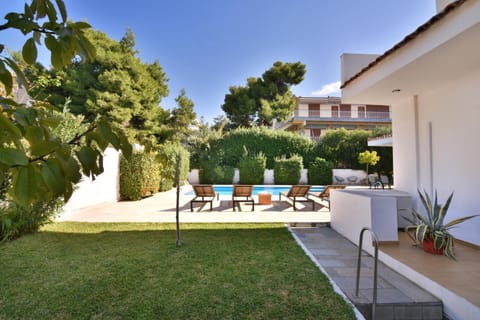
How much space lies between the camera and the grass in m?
3.38

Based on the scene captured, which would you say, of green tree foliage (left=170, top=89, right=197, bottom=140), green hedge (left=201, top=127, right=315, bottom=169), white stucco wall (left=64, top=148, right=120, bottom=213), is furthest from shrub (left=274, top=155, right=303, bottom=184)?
white stucco wall (left=64, top=148, right=120, bottom=213)

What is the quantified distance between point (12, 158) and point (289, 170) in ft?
70.2

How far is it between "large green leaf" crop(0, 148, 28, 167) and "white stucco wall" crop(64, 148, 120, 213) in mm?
9608

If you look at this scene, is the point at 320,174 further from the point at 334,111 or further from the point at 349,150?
the point at 334,111

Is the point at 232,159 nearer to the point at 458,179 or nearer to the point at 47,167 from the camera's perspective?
the point at 458,179

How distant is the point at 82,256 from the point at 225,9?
10569mm

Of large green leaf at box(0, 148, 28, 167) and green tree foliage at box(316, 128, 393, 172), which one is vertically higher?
green tree foliage at box(316, 128, 393, 172)

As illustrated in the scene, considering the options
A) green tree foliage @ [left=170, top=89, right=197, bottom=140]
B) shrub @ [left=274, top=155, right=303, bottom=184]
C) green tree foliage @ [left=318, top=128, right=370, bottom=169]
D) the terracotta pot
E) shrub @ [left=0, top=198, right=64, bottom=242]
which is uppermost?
green tree foliage @ [left=170, top=89, right=197, bottom=140]

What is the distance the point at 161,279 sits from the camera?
13.9ft

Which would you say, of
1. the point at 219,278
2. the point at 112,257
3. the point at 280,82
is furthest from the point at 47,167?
the point at 280,82

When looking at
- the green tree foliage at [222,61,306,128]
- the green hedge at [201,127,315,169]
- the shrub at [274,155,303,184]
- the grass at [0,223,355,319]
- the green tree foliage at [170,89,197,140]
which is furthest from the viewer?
the green tree foliage at [222,61,306,128]

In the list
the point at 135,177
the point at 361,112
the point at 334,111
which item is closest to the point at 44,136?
the point at 135,177

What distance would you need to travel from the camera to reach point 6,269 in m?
4.59

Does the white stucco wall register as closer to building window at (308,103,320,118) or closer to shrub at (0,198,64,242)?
shrub at (0,198,64,242)
